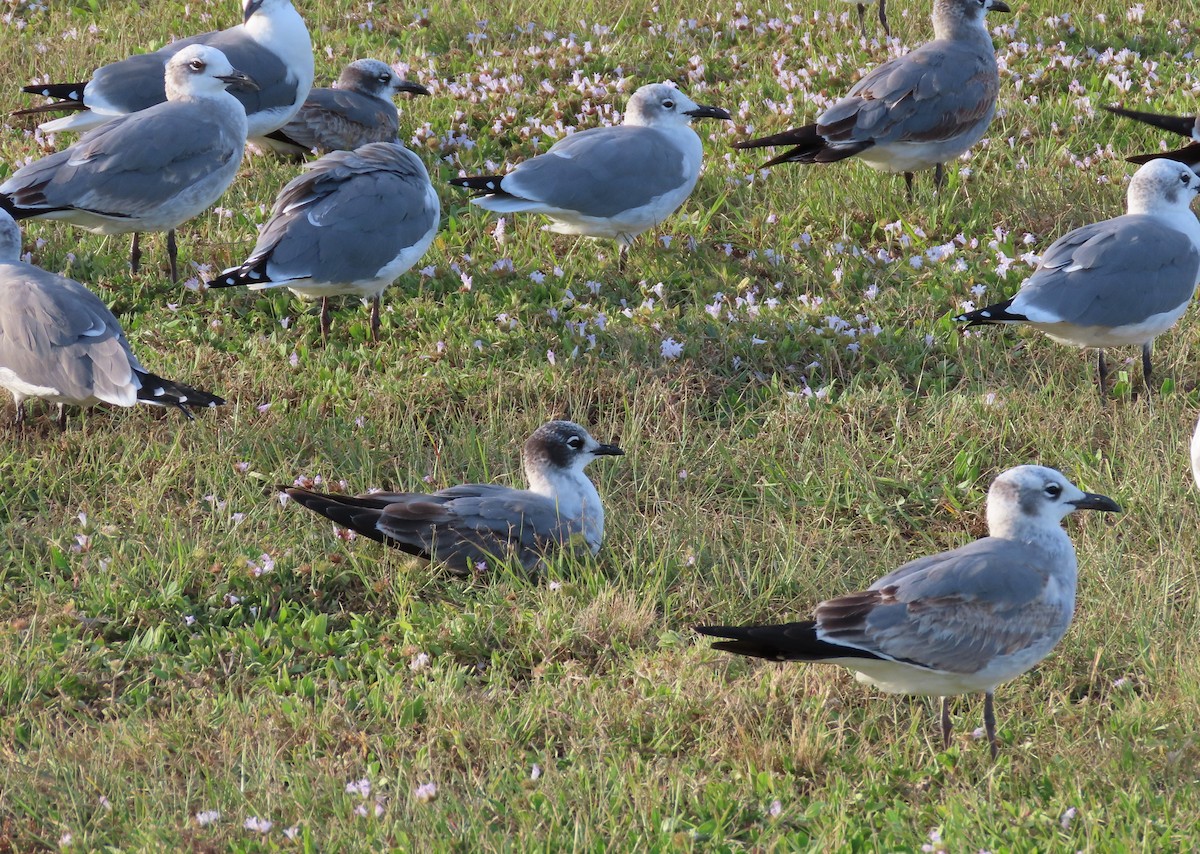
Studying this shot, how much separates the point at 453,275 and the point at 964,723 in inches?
158

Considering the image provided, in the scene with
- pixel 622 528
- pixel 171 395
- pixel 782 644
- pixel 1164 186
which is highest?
pixel 1164 186

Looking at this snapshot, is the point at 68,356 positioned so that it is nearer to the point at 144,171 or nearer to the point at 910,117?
the point at 144,171

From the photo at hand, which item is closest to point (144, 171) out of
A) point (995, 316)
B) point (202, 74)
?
point (202, 74)

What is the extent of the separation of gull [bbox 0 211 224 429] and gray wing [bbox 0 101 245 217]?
90 centimetres

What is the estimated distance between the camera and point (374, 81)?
9102mm

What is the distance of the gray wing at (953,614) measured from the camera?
411 cm

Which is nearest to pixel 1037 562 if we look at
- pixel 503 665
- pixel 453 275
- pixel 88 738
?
pixel 503 665

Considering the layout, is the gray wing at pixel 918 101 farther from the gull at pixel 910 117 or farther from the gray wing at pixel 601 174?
the gray wing at pixel 601 174

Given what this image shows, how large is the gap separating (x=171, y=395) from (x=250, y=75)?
342 cm

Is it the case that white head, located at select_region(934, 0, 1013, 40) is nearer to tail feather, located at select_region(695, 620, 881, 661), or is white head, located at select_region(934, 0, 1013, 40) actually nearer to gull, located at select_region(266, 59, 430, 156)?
gull, located at select_region(266, 59, 430, 156)

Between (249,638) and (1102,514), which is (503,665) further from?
(1102,514)

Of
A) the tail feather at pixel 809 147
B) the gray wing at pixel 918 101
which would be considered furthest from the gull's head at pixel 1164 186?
the tail feather at pixel 809 147

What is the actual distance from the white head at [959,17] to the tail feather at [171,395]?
198 inches

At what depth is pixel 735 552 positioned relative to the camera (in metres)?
5.32
